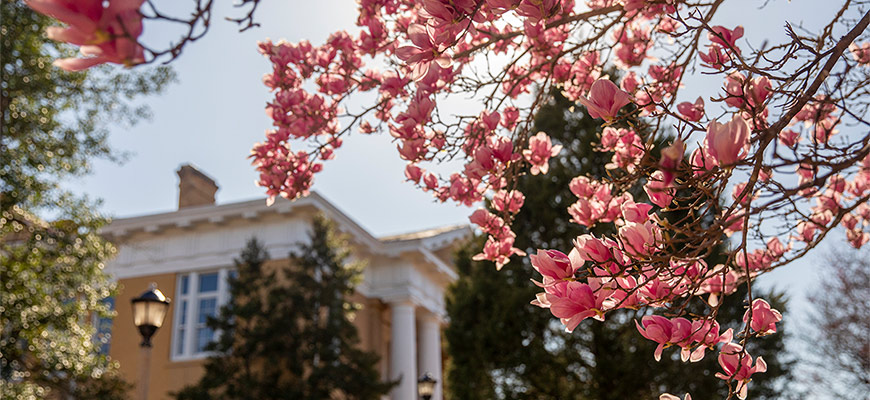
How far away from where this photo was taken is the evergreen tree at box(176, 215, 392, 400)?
1378 centimetres

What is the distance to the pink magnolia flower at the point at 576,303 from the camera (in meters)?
2.25

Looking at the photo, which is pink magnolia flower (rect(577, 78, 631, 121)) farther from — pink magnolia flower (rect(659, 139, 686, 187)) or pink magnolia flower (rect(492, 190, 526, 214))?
pink magnolia flower (rect(492, 190, 526, 214))

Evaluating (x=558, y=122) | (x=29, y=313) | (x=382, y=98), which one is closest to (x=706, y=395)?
(x=558, y=122)

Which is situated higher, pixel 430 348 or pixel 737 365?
pixel 430 348

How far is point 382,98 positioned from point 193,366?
13.6 meters

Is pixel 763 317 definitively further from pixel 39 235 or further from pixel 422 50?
pixel 39 235

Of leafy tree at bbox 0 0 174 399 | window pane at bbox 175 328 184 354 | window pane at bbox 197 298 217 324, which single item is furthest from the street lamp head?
window pane at bbox 175 328 184 354

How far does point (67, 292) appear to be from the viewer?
11.0 m

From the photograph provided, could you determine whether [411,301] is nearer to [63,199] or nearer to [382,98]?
[63,199]

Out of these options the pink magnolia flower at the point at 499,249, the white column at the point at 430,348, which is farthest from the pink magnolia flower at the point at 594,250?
the white column at the point at 430,348

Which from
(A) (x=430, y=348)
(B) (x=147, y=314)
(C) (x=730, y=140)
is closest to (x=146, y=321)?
(B) (x=147, y=314)

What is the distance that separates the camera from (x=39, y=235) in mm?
10891

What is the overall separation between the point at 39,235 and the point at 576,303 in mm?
10494

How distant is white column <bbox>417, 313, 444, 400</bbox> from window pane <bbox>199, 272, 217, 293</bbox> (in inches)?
233
